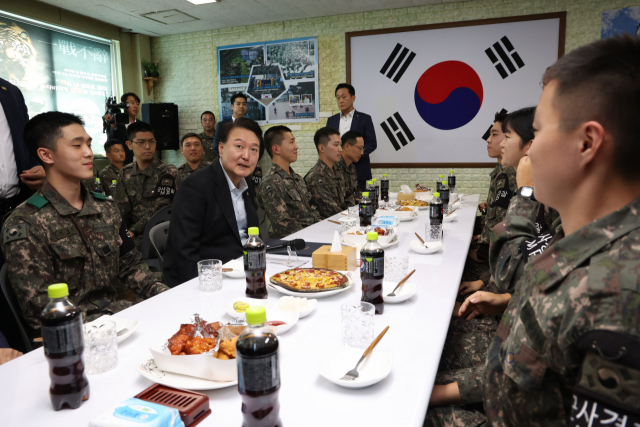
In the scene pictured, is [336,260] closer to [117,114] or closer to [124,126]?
[117,114]

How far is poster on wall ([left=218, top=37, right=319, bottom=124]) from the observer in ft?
21.6

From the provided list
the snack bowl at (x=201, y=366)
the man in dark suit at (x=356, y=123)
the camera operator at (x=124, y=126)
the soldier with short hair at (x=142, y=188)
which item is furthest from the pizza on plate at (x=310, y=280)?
the camera operator at (x=124, y=126)

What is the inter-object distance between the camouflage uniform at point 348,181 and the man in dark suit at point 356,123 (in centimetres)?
29

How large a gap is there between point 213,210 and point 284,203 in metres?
1.06

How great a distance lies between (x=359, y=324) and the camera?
3.74 feet

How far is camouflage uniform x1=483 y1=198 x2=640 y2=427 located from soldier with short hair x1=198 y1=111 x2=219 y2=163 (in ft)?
21.0

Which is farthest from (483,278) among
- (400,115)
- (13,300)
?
(400,115)

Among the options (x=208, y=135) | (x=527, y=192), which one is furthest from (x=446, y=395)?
(x=208, y=135)

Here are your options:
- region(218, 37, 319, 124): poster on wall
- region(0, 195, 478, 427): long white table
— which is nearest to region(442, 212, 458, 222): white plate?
region(0, 195, 478, 427): long white table

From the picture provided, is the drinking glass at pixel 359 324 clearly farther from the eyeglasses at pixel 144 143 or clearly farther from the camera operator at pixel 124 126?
the camera operator at pixel 124 126

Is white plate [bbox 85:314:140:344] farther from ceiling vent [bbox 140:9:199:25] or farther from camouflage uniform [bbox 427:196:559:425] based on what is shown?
ceiling vent [bbox 140:9:199:25]

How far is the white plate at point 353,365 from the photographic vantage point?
93 cm

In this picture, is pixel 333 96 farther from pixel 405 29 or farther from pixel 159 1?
pixel 159 1

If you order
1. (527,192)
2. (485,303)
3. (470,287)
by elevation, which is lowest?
(470,287)
